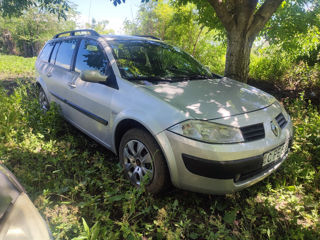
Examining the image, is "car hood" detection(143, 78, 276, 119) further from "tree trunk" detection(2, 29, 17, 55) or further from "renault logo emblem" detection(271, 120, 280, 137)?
"tree trunk" detection(2, 29, 17, 55)

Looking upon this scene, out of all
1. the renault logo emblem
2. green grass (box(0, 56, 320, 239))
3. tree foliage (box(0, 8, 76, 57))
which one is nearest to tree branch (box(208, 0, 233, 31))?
green grass (box(0, 56, 320, 239))

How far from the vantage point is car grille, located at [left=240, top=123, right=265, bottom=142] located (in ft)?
6.14

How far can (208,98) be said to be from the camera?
2.20 metres

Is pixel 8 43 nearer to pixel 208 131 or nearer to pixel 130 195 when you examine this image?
pixel 130 195

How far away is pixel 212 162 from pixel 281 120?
1075 mm

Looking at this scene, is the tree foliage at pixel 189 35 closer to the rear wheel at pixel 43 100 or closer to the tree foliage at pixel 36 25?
the rear wheel at pixel 43 100

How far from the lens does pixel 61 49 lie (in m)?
3.75

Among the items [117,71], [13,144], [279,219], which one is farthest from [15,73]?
[279,219]

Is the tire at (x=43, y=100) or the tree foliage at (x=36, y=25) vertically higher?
the tree foliage at (x=36, y=25)

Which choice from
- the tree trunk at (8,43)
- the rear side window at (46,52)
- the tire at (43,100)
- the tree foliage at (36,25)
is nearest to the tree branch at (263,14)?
the rear side window at (46,52)

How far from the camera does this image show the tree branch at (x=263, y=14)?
3.84m

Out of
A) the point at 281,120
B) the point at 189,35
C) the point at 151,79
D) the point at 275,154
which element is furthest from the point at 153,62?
the point at 189,35

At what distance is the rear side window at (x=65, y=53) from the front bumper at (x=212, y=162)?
230 cm

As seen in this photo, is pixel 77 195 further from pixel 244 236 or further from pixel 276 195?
pixel 276 195
